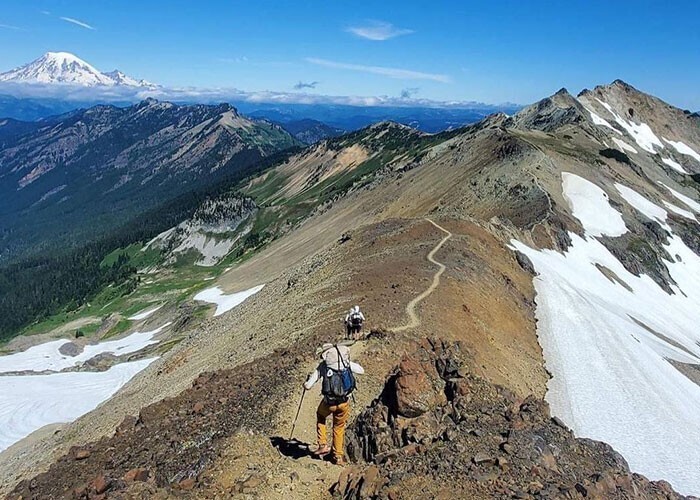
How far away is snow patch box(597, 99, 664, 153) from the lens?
7013 inches

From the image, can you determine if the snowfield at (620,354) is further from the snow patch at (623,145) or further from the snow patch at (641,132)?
the snow patch at (641,132)

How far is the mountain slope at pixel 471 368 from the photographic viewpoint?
16625 millimetres

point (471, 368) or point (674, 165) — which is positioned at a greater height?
point (674, 165)

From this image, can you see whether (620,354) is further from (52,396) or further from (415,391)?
(52,396)

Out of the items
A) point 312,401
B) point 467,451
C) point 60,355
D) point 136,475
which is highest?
point 467,451

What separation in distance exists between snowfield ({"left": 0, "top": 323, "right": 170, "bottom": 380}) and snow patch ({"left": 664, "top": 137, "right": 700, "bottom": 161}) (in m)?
173

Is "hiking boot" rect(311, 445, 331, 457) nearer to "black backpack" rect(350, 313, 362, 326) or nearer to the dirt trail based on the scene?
"black backpack" rect(350, 313, 362, 326)

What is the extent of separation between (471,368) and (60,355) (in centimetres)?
11276

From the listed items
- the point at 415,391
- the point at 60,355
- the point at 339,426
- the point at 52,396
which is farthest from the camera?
the point at 60,355

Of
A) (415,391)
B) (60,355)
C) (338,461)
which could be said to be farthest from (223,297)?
(338,461)

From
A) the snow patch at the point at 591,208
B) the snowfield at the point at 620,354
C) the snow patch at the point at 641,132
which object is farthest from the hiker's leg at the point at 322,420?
the snow patch at the point at 641,132

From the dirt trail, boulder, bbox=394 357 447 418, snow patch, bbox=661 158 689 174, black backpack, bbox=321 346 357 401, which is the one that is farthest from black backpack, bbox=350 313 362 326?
snow patch, bbox=661 158 689 174

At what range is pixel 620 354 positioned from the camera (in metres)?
43.7

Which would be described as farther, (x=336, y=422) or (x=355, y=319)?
(x=355, y=319)
